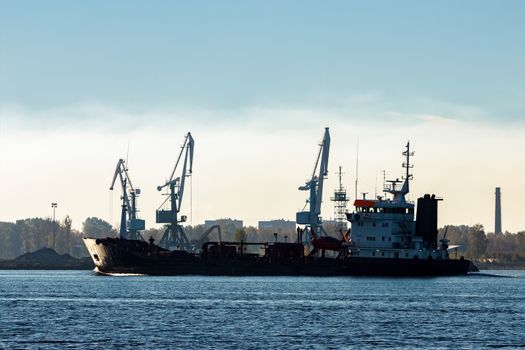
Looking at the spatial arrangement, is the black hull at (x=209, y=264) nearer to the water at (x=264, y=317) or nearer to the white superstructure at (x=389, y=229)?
the white superstructure at (x=389, y=229)

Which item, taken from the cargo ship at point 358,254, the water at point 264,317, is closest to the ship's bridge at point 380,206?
the cargo ship at point 358,254

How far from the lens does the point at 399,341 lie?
248 feet

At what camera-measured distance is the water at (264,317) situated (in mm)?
75438

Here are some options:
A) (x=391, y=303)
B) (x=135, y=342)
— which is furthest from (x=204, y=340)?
(x=391, y=303)

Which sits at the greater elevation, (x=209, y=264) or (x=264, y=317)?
(x=209, y=264)

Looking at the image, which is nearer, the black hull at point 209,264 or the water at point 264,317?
the water at point 264,317

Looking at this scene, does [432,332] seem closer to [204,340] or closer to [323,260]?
[204,340]

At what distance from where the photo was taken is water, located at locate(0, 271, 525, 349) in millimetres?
75438

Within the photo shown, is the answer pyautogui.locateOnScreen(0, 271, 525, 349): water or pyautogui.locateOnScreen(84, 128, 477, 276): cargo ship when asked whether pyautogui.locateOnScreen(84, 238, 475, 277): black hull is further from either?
pyautogui.locateOnScreen(0, 271, 525, 349): water

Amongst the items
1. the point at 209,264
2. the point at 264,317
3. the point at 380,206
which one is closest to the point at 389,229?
the point at 380,206

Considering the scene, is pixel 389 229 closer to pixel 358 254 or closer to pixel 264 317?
pixel 358 254

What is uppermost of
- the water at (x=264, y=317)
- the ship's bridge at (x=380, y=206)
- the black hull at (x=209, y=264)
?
the ship's bridge at (x=380, y=206)

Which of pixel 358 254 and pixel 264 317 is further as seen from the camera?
pixel 358 254

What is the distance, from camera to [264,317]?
307 ft
